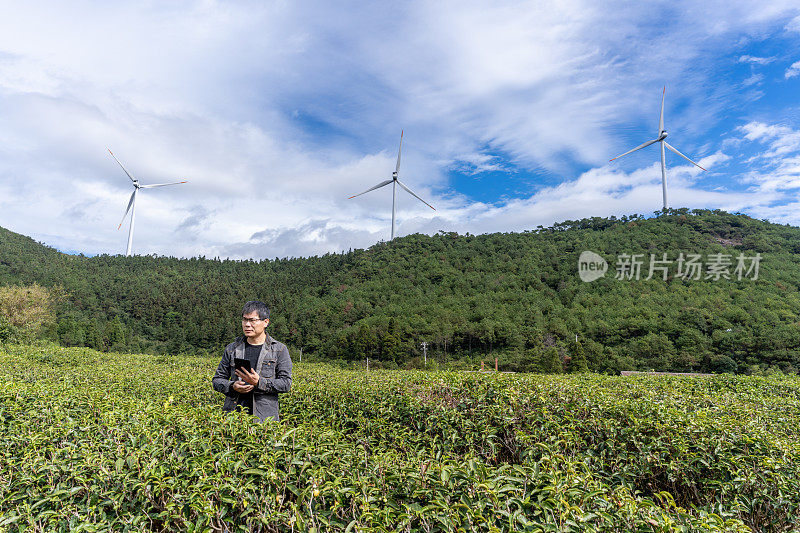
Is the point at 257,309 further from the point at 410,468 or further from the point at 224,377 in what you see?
the point at 410,468

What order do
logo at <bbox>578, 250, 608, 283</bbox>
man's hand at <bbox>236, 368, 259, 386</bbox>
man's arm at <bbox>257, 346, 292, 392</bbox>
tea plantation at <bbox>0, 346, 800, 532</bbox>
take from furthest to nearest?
1. logo at <bbox>578, 250, 608, 283</bbox>
2. man's arm at <bbox>257, 346, 292, 392</bbox>
3. man's hand at <bbox>236, 368, 259, 386</bbox>
4. tea plantation at <bbox>0, 346, 800, 532</bbox>

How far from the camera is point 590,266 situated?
209 feet

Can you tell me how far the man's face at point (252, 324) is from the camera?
425 cm

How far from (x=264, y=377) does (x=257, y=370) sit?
4.1 inches

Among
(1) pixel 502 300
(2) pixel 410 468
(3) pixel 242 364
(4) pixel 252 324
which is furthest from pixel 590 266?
(2) pixel 410 468

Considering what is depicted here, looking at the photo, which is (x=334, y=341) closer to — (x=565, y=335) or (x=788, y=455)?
(x=565, y=335)

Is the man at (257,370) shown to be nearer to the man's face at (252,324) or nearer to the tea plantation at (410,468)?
the man's face at (252,324)

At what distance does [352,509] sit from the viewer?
7.17ft

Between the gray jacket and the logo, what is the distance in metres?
62.7

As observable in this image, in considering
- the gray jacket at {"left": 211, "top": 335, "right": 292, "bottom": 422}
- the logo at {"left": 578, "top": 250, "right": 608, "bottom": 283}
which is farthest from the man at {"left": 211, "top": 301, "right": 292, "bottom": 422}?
the logo at {"left": 578, "top": 250, "right": 608, "bottom": 283}

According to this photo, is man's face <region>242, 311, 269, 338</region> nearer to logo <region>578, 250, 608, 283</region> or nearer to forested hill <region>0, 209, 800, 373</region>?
forested hill <region>0, 209, 800, 373</region>

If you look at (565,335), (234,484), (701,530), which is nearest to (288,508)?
(234,484)

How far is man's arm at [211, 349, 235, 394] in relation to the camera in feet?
14.0

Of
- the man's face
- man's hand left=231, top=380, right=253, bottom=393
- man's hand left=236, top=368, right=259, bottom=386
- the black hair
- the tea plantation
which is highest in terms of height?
the black hair
